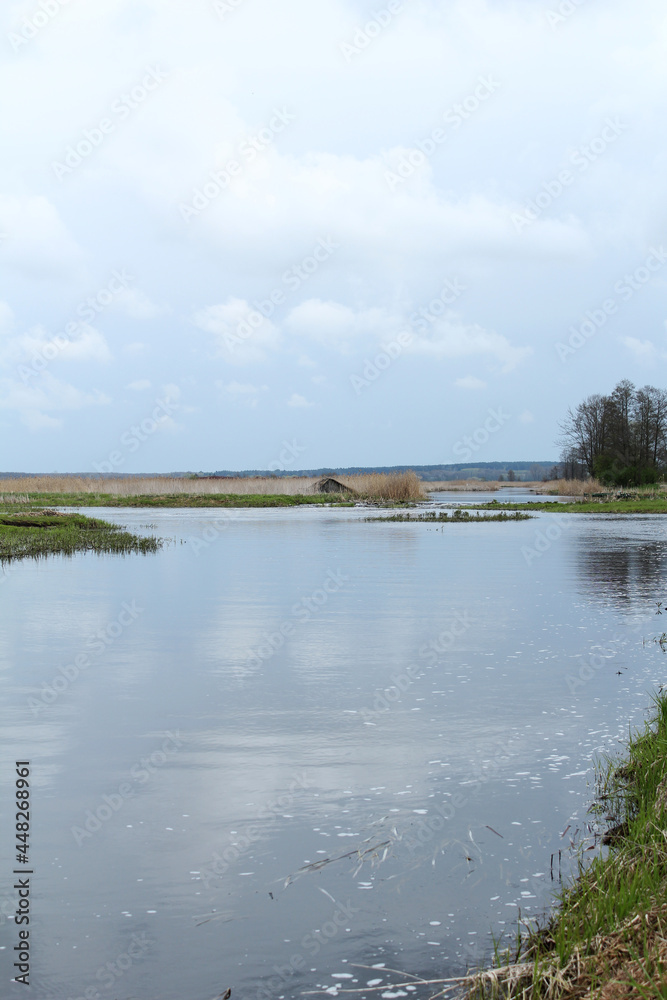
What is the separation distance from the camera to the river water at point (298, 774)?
4.59 meters

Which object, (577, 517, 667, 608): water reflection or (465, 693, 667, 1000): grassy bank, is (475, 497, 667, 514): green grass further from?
(465, 693, 667, 1000): grassy bank

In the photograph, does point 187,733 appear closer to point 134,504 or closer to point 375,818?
point 375,818

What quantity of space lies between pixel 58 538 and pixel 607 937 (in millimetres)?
26222

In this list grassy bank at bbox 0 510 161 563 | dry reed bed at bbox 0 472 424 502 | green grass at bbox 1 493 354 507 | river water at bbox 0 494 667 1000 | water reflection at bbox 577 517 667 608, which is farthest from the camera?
dry reed bed at bbox 0 472 424 502

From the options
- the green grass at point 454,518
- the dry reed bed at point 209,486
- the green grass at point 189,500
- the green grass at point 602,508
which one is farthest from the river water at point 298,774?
the dry reed bed at point 209,486

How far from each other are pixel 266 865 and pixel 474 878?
1285 millimetres

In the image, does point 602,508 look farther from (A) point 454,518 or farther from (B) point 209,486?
(B) point 209,486

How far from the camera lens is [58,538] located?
1112 inches

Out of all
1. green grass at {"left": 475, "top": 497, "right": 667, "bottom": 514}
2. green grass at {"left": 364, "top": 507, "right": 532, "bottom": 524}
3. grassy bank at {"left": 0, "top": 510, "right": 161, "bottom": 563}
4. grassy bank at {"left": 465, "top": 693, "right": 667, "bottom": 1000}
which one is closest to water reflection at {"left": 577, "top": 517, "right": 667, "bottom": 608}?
green grass at {"left": 364, "top": 507, "right": 532, "bottom": 524}

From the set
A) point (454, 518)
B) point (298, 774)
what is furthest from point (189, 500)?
point (298, 774)

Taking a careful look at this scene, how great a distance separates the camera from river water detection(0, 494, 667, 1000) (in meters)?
4.59

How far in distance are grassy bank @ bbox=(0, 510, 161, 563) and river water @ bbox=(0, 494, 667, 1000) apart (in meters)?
9.89

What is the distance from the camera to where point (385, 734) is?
8.05 meters

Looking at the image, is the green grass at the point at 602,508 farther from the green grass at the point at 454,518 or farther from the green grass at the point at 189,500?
the green grass at the point at 189,500
